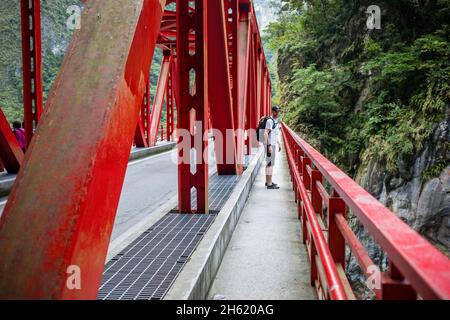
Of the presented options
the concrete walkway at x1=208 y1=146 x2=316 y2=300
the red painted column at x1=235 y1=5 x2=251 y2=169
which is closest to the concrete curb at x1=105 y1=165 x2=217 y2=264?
the concrete walkway at x1=208 y1=146 x2=316 y2=300

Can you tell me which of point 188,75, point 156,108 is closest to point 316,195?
point 188,75

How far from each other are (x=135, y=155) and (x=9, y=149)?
24.0ft

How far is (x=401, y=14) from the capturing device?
64.5 ft

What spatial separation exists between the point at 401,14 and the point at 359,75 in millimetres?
3671

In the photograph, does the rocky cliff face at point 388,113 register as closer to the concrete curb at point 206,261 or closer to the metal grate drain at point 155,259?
the concrete curb at point 206,261

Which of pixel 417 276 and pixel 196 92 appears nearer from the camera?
pixel 417 276

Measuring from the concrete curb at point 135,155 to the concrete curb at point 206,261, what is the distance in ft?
8.67

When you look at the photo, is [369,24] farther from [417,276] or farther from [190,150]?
[417,276]

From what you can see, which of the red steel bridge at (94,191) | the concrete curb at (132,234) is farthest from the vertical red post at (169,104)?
the red steel bridge at (94,191)

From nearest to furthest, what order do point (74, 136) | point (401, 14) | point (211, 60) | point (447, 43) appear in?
point (74, 136)
point (211, 60)
point (447, 43)
point (401, 14)

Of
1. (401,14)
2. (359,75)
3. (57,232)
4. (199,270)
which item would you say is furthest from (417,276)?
(359,75)

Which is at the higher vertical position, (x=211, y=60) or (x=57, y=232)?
(x=211, y=60)

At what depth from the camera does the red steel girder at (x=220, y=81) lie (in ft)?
23.4

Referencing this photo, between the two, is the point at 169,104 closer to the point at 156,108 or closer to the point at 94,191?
the point at 156,108
